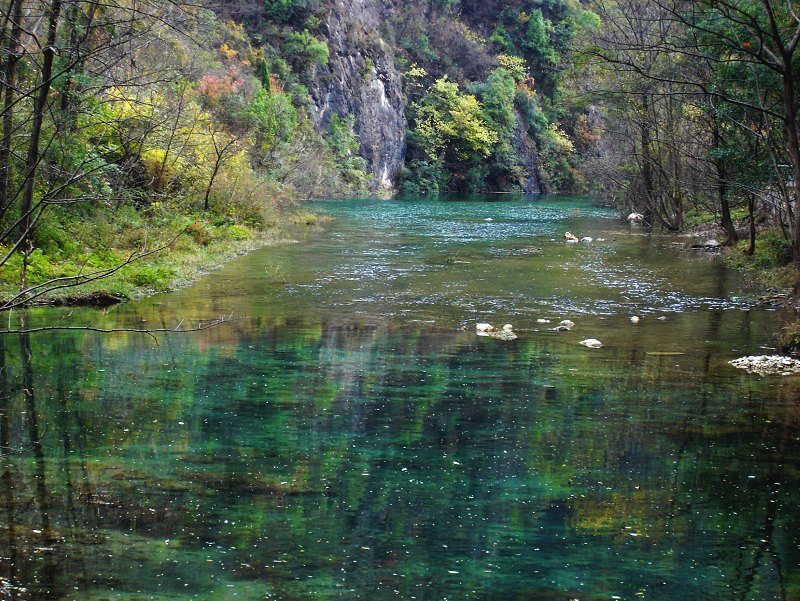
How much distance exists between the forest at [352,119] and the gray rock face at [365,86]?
0.19 m

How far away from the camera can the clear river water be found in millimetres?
5176

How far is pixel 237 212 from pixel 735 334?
16.9 metres

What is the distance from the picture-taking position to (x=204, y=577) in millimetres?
5020

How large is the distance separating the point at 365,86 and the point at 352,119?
11.9ft

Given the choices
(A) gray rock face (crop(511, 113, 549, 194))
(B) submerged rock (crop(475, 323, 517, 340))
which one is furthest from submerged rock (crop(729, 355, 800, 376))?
(A) gray rock face (crop(511, 113, 549, 194))

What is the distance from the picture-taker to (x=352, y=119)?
58.5m

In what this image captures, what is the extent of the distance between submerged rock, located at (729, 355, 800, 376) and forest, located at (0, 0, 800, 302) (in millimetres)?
3284

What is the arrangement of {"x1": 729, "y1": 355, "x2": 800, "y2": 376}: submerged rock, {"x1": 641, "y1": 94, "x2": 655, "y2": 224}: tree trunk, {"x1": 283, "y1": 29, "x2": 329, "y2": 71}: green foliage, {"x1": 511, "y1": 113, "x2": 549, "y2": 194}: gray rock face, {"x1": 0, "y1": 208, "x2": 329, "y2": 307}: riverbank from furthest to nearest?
{"x1": 511, "y1": 113, "x2": 549, "y2": 194}: gray rock face → {"x1": 283, "y1": 29, "x2": 329, "y2": 71}: green foliage → {"x1": 641, "y1": 94, "x2": 655, "y2": 224}: tree trunk → {"x1": 0, "y1": 208, "x2": 329, "y2": 307}: riverbank → {"x1": 729, "y1": 355, "x2": 800, "y2": 376}: submerged rock

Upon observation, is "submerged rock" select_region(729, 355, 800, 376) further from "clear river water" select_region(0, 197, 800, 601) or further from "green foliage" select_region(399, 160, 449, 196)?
"green foliage" select_region(399, 160, 449, 196)

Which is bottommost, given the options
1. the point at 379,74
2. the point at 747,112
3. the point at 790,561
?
the point at 790,561

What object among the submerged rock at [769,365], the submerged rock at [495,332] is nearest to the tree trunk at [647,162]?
the submerged rock at [495,332]

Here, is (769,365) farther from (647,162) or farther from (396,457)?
(647,162)

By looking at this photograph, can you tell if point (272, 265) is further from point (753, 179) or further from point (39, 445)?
point (39, 445)

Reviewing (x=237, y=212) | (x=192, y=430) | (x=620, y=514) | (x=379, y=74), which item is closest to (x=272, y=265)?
(x=237, y=212)
